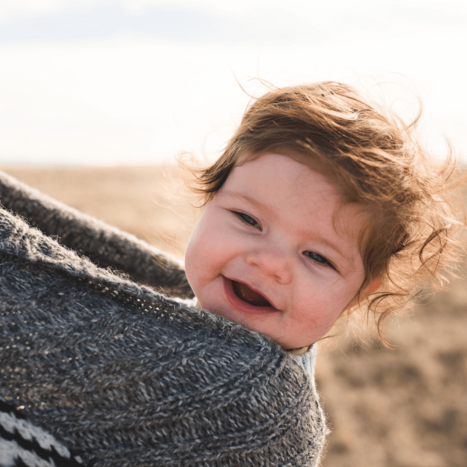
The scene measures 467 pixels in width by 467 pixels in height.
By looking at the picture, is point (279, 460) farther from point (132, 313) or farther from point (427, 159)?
point (427, 159)

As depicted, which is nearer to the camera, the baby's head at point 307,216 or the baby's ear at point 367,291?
the baby's head at point 307,216

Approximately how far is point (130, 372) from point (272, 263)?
48 cm

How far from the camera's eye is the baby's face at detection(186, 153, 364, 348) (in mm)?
1128

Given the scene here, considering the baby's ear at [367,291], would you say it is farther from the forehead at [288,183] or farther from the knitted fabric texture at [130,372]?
the knitted fabric texture at [130,372]

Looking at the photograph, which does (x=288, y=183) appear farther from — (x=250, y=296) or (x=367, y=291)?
(x=367, y=291)

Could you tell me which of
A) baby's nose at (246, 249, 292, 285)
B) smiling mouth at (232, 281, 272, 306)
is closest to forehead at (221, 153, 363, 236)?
baby's nose at (246, 249, 292, 285)

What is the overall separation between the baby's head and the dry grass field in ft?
2.70

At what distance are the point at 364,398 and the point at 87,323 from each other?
8.72 feet

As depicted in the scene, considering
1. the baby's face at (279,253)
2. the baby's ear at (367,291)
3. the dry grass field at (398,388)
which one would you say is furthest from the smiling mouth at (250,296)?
the dry grass field at (398,388)

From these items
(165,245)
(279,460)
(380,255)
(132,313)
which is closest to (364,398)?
(165,245)

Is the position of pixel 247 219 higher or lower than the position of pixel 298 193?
lower

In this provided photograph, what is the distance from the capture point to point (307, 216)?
1124 millimetres

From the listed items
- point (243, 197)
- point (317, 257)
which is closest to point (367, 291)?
point (317, 257)

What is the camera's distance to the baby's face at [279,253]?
1.13 m
